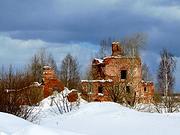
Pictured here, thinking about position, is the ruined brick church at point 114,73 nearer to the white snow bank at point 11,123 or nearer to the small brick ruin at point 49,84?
the small brick ruin at point 49,84

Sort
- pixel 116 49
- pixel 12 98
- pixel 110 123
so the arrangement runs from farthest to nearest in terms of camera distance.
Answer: pixel 116 49, pixel 12 98, pixel 110 123

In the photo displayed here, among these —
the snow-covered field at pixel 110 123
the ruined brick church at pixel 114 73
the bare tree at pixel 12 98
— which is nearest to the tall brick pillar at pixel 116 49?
the ruined brick church at pixel 114 73

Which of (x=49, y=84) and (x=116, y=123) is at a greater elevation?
(x=49, y=84)

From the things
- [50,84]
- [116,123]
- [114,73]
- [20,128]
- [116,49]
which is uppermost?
[116,49]

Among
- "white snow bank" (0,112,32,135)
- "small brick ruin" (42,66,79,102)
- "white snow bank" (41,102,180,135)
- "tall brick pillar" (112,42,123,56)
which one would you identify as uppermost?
"tall brick pillar" (112,42,123,56)

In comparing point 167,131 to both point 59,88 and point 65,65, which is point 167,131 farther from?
point 65,65

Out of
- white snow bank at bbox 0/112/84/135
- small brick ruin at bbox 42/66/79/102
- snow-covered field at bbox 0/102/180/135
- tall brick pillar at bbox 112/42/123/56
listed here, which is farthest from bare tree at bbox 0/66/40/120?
tall brick pillar at bbox 112/42/123/56

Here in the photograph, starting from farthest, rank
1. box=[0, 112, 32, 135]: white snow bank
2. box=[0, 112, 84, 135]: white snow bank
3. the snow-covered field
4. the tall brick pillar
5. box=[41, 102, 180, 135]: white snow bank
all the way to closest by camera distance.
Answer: the tall brick pillar
box=[41, 102, 180, 135]: white snow bank
the snow-covered field
box=[0, 112, 32, 135]: white snow bank
box=[0, 112, 84, 135]: white snow bank

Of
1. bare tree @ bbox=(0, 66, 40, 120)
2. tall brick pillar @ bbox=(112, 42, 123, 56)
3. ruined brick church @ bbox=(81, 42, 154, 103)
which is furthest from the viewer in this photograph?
tall brick pillar @ bbox=(112, 42, 123, 56)

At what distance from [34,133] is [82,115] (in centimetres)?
888

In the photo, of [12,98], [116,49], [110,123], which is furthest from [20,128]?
[116,49]

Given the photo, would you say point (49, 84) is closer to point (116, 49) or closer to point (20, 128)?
point (116, 49)

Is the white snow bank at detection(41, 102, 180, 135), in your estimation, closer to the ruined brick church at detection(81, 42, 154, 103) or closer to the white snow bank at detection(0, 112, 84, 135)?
the white snow bank at detection(0, 112, 84, 135)

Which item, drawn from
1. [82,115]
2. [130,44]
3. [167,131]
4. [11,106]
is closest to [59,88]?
[130,44]
